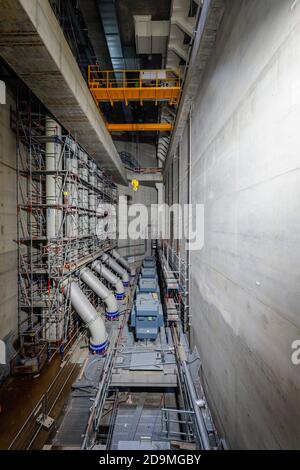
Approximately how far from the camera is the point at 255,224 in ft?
9.66

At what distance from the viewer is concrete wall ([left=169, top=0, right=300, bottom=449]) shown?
7.34ft

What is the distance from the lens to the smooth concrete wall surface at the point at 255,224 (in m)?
2.24

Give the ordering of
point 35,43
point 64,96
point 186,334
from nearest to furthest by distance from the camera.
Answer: point 35,43 < point 64,96 < point 186,334

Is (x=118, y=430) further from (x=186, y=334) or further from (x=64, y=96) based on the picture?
(x=64, y=96)

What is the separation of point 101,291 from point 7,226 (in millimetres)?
5040

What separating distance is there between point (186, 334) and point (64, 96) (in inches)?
338

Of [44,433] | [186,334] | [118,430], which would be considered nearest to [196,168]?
[186,334]

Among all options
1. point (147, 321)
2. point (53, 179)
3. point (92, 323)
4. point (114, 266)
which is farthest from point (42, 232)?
point (114, 266)

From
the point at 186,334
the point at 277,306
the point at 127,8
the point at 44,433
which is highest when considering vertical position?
the point at 127,8

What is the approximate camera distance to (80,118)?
25.0 ft

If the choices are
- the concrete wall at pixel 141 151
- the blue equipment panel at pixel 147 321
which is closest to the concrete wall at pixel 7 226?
the blue equipment panel at pixel 147 321

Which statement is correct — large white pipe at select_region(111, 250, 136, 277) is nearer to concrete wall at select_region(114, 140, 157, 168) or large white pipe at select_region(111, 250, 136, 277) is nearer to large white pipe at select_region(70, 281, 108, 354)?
concrete wall at select_region(114, 140, 157, 168)

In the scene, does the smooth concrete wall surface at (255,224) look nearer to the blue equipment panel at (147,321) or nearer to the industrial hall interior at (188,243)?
the industrial hall interior at (188,243)

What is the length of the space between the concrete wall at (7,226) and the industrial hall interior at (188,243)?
63 millimetres
